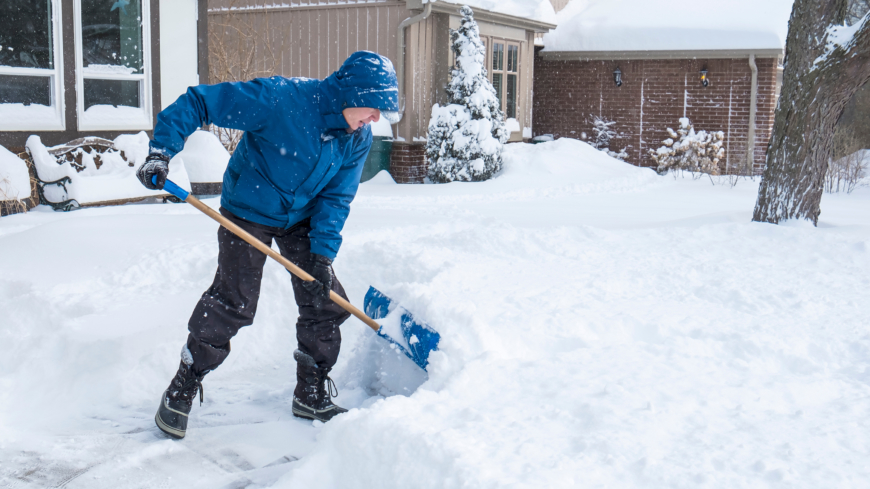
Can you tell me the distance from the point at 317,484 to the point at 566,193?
8.71 metres

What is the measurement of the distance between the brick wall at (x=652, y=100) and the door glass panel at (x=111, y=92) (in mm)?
9653

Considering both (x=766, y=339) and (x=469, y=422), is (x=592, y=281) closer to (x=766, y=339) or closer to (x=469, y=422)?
(x=766, y=339)

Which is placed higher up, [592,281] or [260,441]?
[592,281]

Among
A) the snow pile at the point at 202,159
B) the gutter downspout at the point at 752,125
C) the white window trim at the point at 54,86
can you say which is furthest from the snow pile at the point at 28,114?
the gutter downspout at the point at 752,125

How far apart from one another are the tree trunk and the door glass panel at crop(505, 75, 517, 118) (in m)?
8.47

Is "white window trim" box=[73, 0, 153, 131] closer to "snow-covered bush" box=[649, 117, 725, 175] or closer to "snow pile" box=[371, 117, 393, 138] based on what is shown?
"snow pile" box=[371, 117, 393, 138]

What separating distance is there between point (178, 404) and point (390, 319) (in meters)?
0.99

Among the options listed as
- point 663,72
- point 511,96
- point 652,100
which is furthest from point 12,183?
point 663,72

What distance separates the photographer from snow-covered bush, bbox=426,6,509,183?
11.3 metres

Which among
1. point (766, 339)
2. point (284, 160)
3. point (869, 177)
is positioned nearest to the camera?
point (284, 160)

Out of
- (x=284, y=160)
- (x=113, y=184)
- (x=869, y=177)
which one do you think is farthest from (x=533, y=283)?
(x=869, y=177)

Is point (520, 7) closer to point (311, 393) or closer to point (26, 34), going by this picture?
Answer: point (26, 34)

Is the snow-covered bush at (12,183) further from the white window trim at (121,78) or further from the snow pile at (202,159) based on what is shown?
the snow pile at (202,159)

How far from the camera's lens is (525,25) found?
563 inches
